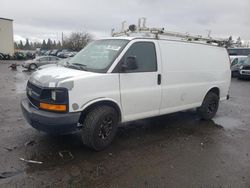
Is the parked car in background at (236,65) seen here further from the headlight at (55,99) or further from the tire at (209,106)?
the headlight at (55,99)

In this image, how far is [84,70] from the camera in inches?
165

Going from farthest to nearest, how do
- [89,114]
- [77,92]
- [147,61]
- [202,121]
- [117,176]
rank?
[202,121]
[147,61]
[89,114]
[77,92]
[117,176]

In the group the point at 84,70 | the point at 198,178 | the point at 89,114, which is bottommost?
the point at 198,178

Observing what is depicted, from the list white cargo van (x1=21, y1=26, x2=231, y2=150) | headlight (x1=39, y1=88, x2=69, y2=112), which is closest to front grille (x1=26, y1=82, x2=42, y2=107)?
→ white cargo van (x1=21, y1=26, x2=231, y2=150)

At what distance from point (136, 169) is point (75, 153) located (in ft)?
3.81

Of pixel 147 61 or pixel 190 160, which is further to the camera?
pixel 147 61

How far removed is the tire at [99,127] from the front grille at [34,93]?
2.88ft

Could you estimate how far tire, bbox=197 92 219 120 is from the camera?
20.6ft

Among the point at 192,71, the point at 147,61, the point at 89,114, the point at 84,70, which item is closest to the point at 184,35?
the point at 192,71

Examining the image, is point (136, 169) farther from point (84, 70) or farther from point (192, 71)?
point (192, 71)

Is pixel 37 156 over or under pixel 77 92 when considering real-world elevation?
under

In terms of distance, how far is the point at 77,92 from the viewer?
3719 millimetres

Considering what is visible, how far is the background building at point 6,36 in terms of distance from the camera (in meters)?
40.2

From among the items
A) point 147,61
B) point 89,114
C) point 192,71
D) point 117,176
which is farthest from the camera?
point 192,71
